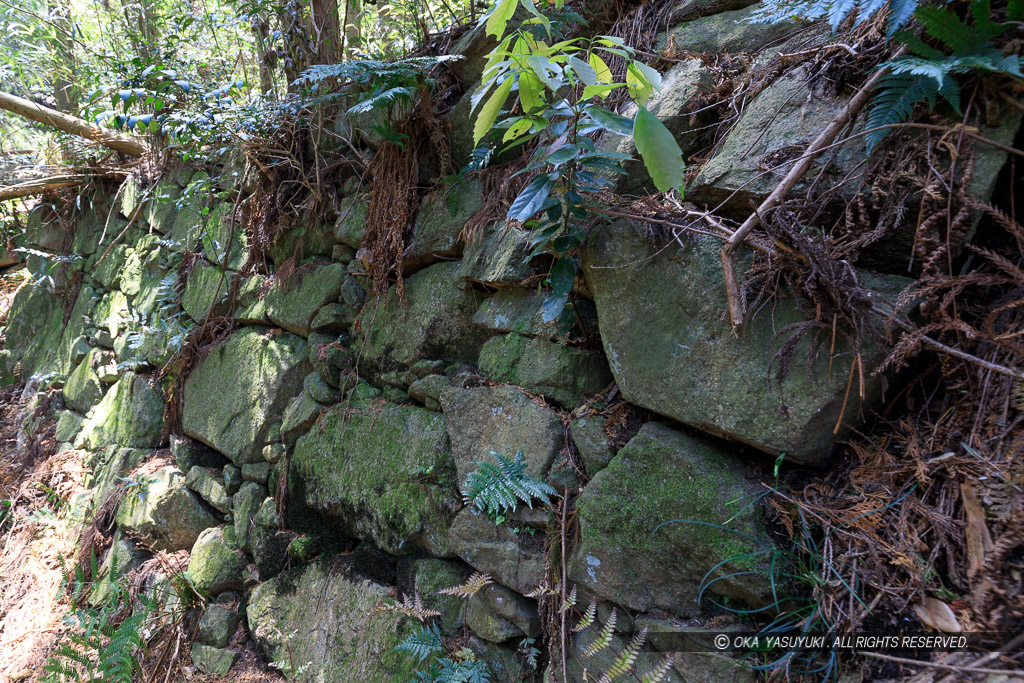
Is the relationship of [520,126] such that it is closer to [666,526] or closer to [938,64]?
[938,64]

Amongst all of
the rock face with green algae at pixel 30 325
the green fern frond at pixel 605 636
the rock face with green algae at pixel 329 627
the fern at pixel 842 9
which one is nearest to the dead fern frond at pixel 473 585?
the rock face with green algae at pixel 329 627

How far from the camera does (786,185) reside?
5.51 feet

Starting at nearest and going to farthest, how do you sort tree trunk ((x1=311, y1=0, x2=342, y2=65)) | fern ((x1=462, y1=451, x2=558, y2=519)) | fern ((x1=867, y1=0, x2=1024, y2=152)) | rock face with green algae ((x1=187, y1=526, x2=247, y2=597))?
fern ((x1=867, y1=0, x2=1024, y2=152)) → fern ((x1=462, y1=451, x2=558, y2=519)) → rock face with green algae ((x1=187, y1=526, x2=247, y2=597)) → tree trunk ((x1=311, y1=0, x2=342, y2=65))

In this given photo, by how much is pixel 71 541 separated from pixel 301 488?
2137 mm

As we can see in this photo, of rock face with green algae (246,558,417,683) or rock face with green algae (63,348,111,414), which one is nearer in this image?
rock face with green algae (246,558,417,683)

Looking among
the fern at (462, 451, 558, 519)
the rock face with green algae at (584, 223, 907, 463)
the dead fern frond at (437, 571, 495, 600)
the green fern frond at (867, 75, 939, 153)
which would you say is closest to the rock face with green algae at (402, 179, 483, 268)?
the rock face with green algae at (584, 223, 907, 463)

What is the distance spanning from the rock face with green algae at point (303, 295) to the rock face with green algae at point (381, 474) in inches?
26.9

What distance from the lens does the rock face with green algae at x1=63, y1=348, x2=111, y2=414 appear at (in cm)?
446

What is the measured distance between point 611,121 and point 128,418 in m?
4.04

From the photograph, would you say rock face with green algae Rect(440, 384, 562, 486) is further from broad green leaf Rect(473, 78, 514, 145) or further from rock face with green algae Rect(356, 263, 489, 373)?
broad green leaf Rect(473, 78, 514, 145)

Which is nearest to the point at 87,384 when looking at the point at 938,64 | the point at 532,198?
the point at 532,198

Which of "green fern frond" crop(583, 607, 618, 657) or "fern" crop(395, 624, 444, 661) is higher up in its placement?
"green fern frond" crop(583, 607, 618, 657)

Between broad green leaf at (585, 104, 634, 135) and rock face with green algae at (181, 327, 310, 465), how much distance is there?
2345 mm

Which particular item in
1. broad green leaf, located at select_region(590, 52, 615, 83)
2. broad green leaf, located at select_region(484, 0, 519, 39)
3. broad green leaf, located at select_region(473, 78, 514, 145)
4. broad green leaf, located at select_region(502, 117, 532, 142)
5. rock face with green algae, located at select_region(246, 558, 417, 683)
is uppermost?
broad green leaf, located at select_region(484, 0, 519, 39)
